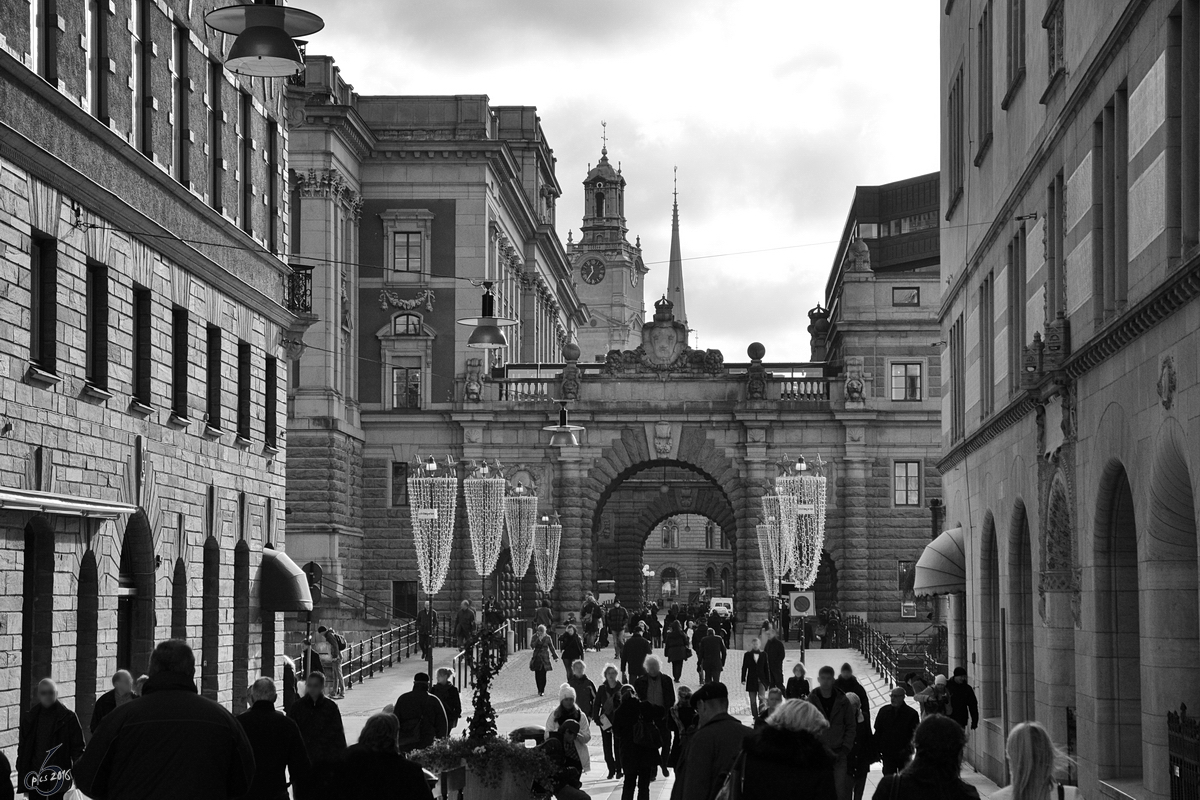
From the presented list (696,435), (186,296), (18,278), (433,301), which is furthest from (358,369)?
(18,278)

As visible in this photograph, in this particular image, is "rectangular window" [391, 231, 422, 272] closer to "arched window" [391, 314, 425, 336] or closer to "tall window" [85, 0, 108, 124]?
"arched window" [391, 314, 425, 336]

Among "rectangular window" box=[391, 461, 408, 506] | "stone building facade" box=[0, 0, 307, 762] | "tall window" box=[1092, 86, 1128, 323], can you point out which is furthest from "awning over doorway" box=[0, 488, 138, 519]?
"rectangular window" box=[391, 461, 408, 506]

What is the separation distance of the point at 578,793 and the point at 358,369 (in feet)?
172

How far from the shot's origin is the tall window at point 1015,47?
78.3ft

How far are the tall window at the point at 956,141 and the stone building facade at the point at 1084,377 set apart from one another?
34.3 inches

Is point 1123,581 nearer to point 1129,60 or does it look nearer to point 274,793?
point 1129,60

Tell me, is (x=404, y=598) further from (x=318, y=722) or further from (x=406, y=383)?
(x=318, y=722)

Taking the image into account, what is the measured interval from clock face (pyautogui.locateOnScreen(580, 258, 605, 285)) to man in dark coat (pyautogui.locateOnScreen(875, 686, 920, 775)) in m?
149

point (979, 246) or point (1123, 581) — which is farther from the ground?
point (979, 246)

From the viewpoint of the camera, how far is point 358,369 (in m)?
67.4

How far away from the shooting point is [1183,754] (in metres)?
14.6

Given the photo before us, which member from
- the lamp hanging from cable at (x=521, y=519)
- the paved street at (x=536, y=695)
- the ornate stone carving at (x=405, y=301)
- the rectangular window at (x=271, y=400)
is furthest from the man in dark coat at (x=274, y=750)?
the ornate stone carving at (x=405, y=301)

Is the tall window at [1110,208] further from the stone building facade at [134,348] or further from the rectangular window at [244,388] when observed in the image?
the rectangular window at [244,388]

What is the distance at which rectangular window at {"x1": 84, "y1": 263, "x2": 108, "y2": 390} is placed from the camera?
23.3m
